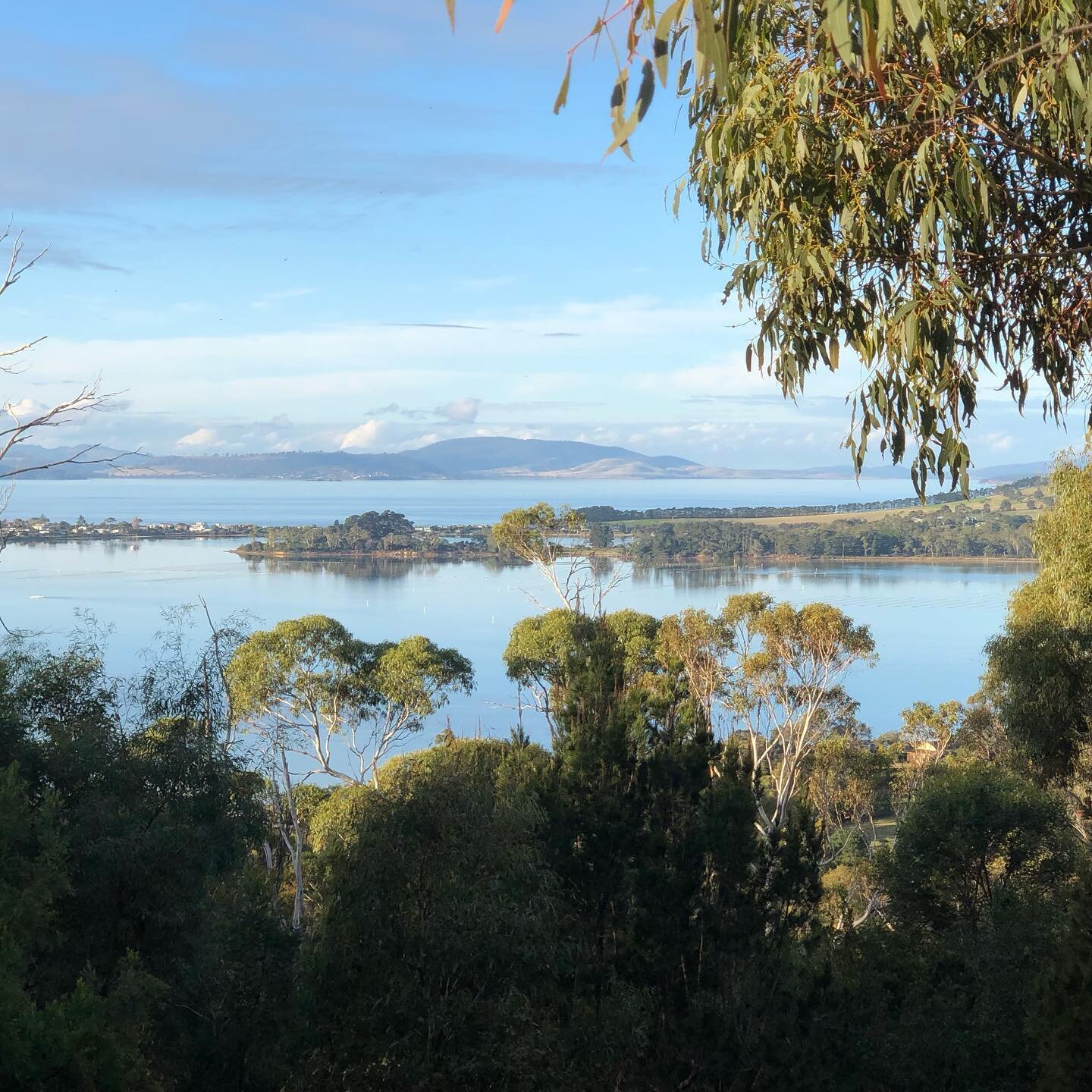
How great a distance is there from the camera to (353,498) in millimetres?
95750

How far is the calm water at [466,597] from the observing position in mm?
28906

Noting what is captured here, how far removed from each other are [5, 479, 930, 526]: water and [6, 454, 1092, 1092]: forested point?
40.1 m

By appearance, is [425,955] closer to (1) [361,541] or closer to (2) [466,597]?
(2) [466,597]

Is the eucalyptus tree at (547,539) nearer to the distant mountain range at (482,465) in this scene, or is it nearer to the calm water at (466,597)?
the calm water at (466,597)

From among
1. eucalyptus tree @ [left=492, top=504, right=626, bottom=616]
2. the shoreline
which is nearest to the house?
eucalyptus tree @ [left=492, top=504, right=626, bottom=616]

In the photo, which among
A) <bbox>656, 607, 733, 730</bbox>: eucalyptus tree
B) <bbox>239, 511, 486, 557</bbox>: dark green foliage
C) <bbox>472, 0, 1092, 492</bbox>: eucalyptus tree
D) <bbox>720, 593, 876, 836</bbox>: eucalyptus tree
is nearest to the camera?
<bbox>472, 0, 1092, 492</bbox>: eucalyptus tree

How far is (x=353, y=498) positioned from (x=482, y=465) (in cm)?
2151

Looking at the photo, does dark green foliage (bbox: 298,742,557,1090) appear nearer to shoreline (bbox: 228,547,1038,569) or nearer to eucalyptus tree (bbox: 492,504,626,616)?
eucalyptus tree (bbox: 492,504,626,616)

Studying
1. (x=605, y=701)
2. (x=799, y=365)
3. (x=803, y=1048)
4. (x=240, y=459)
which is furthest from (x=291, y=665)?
(x=240, y=459)

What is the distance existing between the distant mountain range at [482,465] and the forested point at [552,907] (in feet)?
228

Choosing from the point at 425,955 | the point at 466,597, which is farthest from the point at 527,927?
the point at 466,597

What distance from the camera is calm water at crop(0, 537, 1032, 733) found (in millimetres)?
28906

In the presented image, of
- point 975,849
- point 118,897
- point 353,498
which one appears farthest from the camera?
point 353,498

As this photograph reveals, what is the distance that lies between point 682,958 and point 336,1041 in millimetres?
2902
